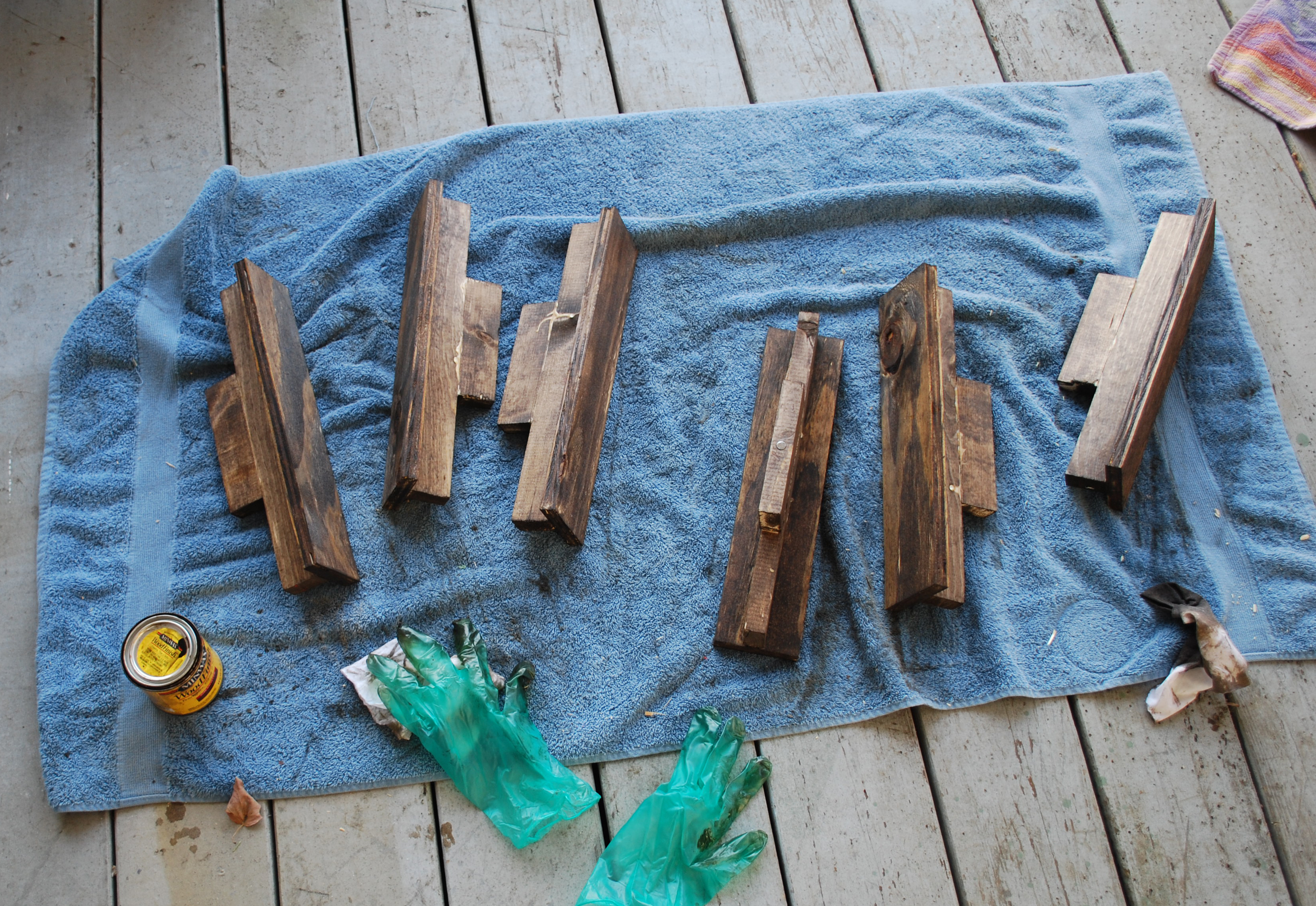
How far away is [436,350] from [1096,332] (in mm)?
1197

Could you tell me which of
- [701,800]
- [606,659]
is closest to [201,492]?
[606,659]

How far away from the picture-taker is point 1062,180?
1.78 metres

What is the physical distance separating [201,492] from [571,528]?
67cm

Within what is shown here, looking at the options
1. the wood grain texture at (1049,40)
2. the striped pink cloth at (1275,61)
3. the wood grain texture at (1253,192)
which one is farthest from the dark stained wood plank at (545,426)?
the striped pink cloth at (1275,61)

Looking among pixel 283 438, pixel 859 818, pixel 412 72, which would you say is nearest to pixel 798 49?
pixel 412 72

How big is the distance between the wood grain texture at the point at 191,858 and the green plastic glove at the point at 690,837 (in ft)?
1.66

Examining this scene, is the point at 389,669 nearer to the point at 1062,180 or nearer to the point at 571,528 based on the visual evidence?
the point at 571,528

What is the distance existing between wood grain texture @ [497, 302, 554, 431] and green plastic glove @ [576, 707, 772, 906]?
0.60 m

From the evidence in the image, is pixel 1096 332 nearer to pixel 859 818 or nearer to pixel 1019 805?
pixel 1019 805

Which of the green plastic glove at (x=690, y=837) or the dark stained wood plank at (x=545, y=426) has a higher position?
the dark stained wood plank at (x=545, y=426)

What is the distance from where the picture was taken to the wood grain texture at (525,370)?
5.11 feet

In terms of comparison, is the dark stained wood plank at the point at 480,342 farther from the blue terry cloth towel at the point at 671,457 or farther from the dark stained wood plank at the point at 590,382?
the dark stained wood plank at the point at 590,382

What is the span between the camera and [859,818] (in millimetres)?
1407

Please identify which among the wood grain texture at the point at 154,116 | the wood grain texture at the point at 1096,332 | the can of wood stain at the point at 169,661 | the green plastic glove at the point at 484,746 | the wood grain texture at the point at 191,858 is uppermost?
the wood grain texture at the point at 154,116
